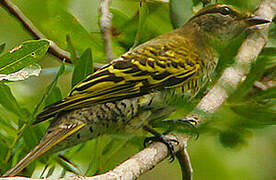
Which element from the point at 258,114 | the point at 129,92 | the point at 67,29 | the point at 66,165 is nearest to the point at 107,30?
the point at 67,29

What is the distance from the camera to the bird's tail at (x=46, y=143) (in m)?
2.57

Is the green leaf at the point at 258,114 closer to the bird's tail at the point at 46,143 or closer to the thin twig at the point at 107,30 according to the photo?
the bird's tail at the point at 46,143

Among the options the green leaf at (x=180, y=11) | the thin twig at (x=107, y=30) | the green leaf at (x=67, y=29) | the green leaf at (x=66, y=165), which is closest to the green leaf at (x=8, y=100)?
the green leaf at (x=66, y=165)

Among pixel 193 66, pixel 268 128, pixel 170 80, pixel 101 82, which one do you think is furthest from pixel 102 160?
pixel 268 128

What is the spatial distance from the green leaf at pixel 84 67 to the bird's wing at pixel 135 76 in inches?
2.3

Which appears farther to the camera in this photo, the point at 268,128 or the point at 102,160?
the point at 102,160

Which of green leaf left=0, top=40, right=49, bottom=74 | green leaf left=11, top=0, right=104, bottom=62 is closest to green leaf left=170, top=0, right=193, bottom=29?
green leaf left=11, top=0, right=104, bottom=62

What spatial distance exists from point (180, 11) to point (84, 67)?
1085 millimetres

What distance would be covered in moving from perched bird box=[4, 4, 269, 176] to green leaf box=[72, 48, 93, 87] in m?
0.06

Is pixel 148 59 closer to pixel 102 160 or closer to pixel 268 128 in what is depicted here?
pixel 102 160

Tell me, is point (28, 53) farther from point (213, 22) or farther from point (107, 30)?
point (213, 22)

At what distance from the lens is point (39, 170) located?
352cm

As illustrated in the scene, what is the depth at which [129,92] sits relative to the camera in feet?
10.8

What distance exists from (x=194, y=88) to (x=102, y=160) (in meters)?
0.98
